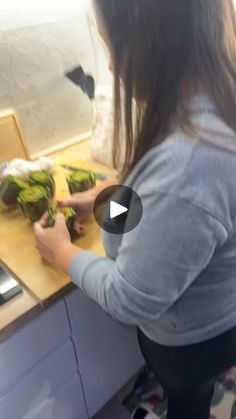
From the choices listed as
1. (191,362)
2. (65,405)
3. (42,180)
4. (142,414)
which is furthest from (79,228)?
(142,414)

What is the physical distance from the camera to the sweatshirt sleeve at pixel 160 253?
17.0 inches

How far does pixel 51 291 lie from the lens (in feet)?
2.11

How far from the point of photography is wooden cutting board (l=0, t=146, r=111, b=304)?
653 mm

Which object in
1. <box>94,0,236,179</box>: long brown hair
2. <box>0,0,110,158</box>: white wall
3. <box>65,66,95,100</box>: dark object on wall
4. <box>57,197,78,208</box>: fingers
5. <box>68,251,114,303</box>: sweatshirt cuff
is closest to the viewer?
<box>94,0,236,179</box>: long brown hair

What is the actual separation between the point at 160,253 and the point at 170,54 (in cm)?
24

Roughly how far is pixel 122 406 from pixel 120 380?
0.15m

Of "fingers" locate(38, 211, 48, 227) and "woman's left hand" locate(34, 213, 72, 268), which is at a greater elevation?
"fingers" locate(38, 211, 48, 227)

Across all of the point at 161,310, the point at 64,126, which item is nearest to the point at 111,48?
the point at 161,310

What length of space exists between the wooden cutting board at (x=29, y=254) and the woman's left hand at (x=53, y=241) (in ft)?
0.09

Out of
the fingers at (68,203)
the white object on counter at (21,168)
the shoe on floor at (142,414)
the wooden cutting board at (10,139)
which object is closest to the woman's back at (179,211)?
the fingers at (68,203)

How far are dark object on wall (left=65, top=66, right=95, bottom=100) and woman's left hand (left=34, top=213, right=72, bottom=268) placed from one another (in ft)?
1.70

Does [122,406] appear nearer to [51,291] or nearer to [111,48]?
[51,291]
